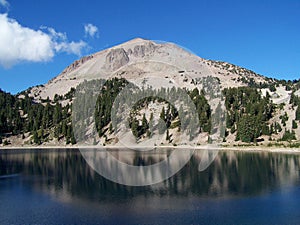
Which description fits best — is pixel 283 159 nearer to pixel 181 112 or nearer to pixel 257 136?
pixel 257 136

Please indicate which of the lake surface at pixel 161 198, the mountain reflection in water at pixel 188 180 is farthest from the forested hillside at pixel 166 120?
the lake surface at pixel 161 198

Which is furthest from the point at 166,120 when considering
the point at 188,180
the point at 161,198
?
the point at 161,198

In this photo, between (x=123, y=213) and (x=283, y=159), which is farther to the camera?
(x=283, y=159)

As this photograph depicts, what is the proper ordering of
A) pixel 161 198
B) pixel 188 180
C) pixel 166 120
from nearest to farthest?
pixel 161 198, pixel 188 180, pixel 166 120

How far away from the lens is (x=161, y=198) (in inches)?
1682

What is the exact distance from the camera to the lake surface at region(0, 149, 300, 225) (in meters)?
34.2

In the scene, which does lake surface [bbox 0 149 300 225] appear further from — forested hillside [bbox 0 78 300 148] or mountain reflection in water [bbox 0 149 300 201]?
forested hillside [bbox 0 78 300 148]

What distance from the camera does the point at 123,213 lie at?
3575cm

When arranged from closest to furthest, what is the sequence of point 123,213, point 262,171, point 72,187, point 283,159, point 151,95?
point 123,213, point 72,187, point 262,171, point 283,159, point 151,95

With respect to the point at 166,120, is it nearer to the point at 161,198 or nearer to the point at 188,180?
the point at 188,180

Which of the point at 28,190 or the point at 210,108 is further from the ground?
the point at 210,108

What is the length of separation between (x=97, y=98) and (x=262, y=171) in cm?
13808

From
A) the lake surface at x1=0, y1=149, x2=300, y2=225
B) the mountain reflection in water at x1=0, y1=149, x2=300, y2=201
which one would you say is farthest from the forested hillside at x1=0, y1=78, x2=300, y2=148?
the lake surface at x1=0, y1=149, x2=300, y2=225

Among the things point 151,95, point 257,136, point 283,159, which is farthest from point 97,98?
point 283,159
